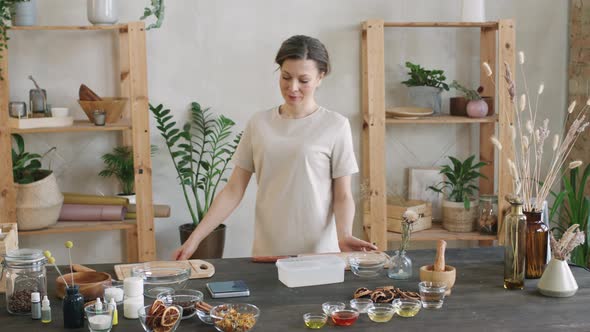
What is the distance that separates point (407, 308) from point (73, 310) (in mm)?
890

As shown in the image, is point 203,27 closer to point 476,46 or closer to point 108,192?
point 108,192

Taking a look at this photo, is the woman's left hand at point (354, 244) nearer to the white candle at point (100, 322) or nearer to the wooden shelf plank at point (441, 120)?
the white candle at point (100, 322)

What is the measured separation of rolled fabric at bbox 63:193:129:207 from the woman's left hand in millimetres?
1613

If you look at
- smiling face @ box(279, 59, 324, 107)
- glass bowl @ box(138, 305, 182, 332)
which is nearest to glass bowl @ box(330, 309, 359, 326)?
glass bowl @ box(138, 305, 182, 332)

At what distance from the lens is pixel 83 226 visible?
3938mm

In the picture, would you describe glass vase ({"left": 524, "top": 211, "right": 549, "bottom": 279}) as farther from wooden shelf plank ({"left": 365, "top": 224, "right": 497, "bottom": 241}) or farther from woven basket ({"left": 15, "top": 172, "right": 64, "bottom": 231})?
woven basket ({"left": 15, "top": 172, "right": 64, "bottom": 231})

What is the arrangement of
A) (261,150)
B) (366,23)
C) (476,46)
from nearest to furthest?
(261,150), (366,23), (476,46)

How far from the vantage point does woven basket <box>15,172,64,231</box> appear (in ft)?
12.5

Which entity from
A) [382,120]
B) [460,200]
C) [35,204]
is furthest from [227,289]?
[460,200]

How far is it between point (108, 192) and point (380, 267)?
7.15ft

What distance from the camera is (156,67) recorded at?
423 centimetres

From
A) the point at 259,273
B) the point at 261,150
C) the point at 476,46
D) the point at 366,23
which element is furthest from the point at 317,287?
the point at 476,46

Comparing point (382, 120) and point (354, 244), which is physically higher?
point (382, 120)

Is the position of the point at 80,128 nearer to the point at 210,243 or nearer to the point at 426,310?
the point at 210,243
